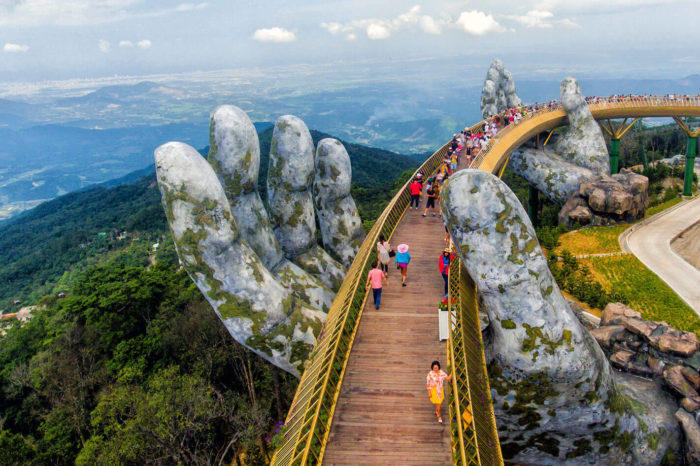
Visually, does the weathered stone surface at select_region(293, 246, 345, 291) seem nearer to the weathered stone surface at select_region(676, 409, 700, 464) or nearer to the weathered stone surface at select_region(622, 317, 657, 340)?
the weathered stone surface at select_region(622, 317, 657, 340)

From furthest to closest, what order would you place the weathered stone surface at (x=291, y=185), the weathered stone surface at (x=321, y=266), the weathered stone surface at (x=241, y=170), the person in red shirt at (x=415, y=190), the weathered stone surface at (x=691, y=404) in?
the person in red shirt at (x=415, y=190), the weathered stone surface at (x=321, y=266), the weathered stone surface at (x=291, y=185), the weathered stone surface at (x=241, y=170), the weathered stone surface at (x=691, y=404)

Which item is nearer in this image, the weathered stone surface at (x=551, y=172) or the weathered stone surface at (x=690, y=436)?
the weathered stone surface at (x=690, y=436)

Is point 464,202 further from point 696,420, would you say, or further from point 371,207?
point 371,207

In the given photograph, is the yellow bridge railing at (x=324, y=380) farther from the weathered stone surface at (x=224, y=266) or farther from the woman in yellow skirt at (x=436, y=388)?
the weathered stone surface at (x=224, y=266)

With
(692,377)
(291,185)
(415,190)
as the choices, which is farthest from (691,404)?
(291,185)

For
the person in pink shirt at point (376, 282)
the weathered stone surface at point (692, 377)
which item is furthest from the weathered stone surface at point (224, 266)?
the weathered stone surface at point (692, 377)

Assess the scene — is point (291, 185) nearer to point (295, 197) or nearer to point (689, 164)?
point (295, 197)

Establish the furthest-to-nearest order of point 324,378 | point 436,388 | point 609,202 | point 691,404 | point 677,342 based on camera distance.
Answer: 1. point 609,202
2. point 677,342
3. point 691,404
4. point 324,378
5. point 436,388
